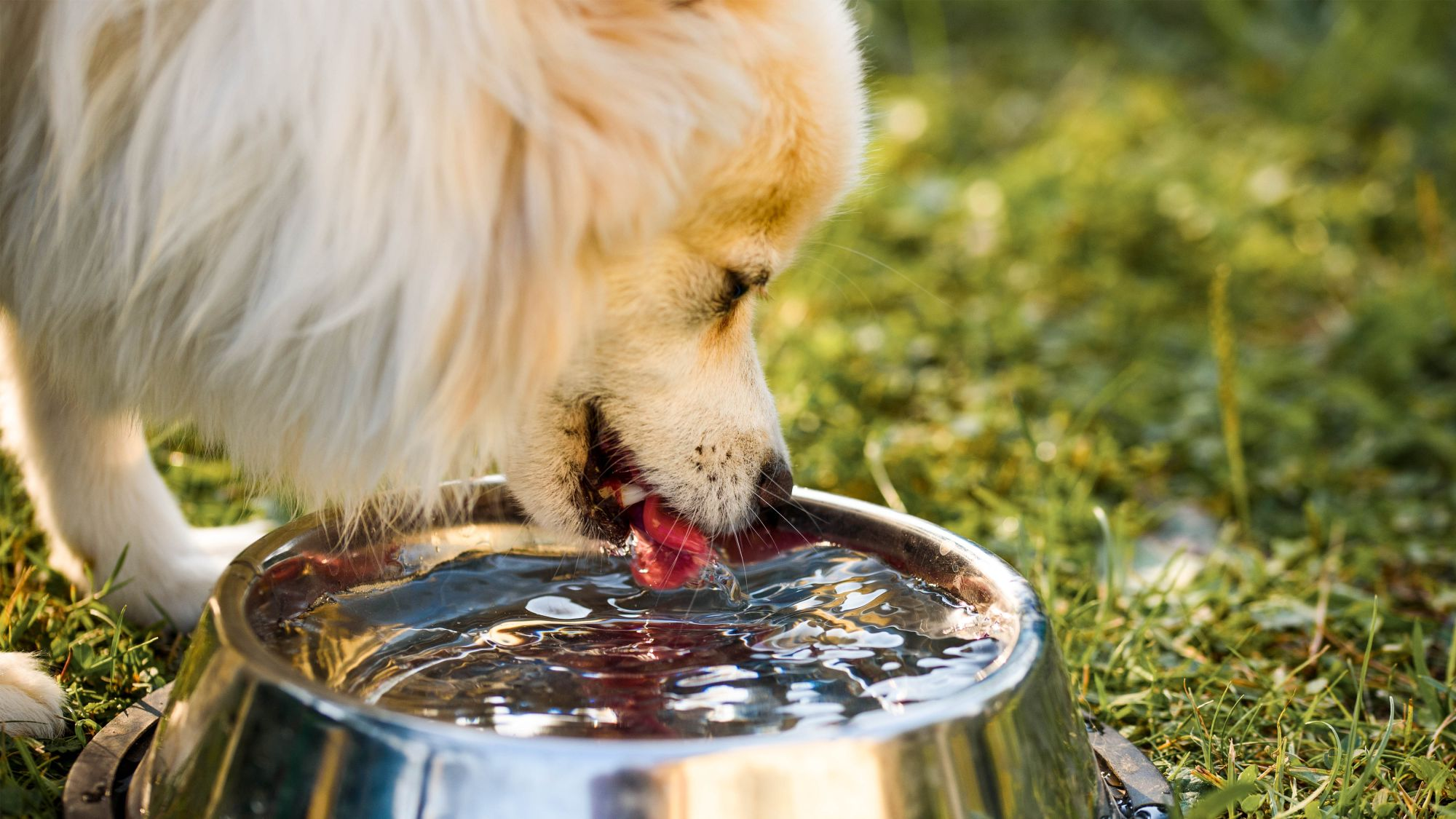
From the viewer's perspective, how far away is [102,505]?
190cm

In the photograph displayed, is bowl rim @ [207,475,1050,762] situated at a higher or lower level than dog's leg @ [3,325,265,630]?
higher

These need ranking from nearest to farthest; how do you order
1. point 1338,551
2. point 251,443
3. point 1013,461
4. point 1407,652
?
point 251,443 < point 1407,652 < point 1338,551 < point 1013,461

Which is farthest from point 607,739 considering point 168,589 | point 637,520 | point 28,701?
point 168,589

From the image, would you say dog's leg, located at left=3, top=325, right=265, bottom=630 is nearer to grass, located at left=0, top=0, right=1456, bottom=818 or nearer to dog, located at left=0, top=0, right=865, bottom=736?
grass, located at left=0, top=0, right=1456, bottom=818

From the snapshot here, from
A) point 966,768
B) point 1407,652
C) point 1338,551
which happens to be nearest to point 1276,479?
point 1338,551

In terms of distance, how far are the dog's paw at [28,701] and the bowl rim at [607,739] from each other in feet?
1.01

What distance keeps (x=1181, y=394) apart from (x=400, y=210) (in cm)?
238

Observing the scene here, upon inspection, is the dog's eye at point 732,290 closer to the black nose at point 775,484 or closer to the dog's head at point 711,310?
the dog's head at point 711,310

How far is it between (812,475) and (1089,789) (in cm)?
124

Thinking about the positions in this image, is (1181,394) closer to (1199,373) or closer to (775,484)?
(1199,373)

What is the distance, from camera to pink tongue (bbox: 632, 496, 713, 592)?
1708 millimetres

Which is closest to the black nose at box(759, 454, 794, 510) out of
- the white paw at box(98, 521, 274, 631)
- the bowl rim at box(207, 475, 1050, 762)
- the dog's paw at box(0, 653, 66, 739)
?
the bowl rim at box(207, 475, 1050, 762)

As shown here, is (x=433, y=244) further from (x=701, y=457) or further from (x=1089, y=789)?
(x=1089, y=789)

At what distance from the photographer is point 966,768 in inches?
46.5
